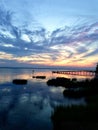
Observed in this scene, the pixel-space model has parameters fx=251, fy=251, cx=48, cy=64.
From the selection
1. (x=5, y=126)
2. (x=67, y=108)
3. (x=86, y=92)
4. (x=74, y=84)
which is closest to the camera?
(x=5, y=126)

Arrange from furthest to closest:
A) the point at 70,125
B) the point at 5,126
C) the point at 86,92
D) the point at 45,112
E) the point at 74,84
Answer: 1. the point at 74,84
2. the point at 86,92
3. the point at 45,112
4. the point at 5,126
5. the point at 70,125

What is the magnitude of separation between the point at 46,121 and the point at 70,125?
6.36 m

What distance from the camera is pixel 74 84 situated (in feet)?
286

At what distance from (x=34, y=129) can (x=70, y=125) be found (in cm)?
484

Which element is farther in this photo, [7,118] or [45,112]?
[45,112]

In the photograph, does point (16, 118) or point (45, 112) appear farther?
point (45, 112)

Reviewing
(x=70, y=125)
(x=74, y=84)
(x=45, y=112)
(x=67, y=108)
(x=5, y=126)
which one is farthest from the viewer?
(x=74, y=84)

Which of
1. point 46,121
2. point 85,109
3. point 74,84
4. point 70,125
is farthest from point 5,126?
point 74,84

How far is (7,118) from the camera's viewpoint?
37.9 m

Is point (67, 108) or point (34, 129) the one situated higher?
point (67, 108)

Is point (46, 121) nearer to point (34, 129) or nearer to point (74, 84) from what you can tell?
point (34, 129)

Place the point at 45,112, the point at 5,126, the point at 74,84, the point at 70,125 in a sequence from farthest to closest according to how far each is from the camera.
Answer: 1. the point at 74,84
2. the point at 45,112
3. the point at 5,126
4. the point at 70,125

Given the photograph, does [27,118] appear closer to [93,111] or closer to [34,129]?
[34,129]

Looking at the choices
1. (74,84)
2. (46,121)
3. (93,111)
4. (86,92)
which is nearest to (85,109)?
(93,111)
